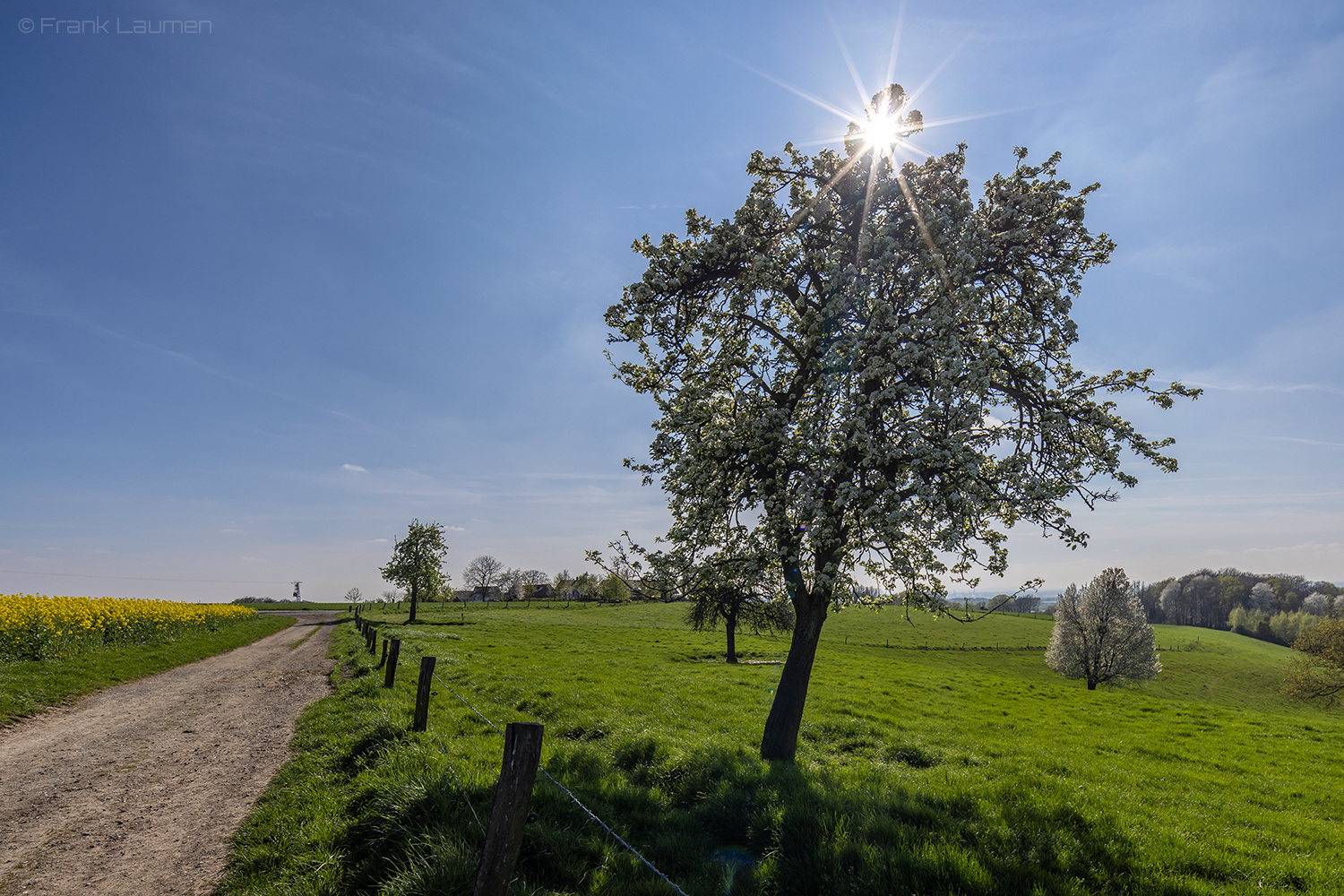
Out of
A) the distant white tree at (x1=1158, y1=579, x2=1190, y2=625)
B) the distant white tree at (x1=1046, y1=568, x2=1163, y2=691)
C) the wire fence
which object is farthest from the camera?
the distant white tree at (x1=1158, y1=579, x2=1190, y2=625)

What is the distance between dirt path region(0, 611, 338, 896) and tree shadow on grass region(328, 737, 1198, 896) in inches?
95.6

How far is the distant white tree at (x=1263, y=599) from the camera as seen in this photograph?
434ft

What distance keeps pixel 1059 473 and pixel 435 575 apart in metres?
74.6

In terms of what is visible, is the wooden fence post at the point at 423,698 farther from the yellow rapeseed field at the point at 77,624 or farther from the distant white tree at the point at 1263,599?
the distant white tree at the point at 1263,599

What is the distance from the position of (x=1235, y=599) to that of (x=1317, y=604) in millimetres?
13826

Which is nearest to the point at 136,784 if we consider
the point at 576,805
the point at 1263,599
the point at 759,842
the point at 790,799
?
the point at 576,805

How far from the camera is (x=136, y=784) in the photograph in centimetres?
1022

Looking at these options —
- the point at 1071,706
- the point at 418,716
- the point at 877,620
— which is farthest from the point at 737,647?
the point at 877,620

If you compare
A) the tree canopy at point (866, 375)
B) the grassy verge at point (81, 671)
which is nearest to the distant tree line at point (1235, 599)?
the tree canopy at point (866, 375)

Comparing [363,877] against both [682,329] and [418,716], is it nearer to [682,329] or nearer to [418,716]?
[418,716]

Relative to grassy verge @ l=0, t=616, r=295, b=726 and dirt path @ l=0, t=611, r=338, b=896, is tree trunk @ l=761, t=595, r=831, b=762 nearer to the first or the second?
dirt path @ l=0, t=611, r=338, b=896

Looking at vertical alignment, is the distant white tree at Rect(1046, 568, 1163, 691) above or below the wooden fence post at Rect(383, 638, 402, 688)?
below

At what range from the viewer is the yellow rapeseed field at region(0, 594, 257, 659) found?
22250mm

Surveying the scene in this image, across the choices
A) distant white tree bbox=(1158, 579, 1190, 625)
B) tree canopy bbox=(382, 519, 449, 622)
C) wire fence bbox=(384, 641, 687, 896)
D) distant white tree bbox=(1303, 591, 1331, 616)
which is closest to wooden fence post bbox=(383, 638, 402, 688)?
wire fence bbox=(384, 641, 687, 896)
